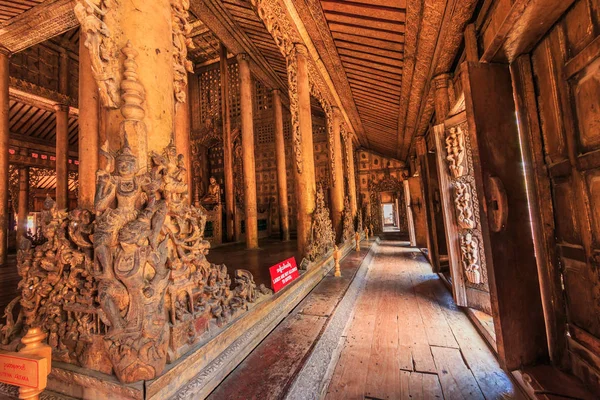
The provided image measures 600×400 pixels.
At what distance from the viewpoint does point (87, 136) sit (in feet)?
12.1

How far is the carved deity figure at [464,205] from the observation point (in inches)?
122

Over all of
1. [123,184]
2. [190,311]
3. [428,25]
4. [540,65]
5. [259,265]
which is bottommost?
[259,265]

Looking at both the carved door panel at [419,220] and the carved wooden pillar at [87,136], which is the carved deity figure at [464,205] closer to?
the carved wooden pillar at [87,136]

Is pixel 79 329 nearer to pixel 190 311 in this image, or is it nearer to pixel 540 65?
pixel 190 311

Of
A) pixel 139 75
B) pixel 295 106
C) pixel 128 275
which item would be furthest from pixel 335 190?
pixel 128 275

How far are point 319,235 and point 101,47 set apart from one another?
4.20 m

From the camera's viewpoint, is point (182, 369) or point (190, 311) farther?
point (190, 311)

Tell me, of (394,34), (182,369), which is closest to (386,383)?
(182,369)

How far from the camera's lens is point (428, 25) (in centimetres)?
313

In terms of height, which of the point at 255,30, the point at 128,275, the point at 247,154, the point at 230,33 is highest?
the point at 230,33

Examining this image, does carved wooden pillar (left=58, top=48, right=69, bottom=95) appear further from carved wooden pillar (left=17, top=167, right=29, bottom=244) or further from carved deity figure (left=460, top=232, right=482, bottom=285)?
carved deity figure (left=460, top=232, right=482, bottom=285)

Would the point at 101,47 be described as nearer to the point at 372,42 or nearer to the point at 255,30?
the point at 372,42

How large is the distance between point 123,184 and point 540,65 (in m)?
3.02

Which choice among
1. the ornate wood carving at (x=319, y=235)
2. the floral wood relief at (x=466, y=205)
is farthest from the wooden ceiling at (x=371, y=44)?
the ornate wood carving at (x=319, y=235)
